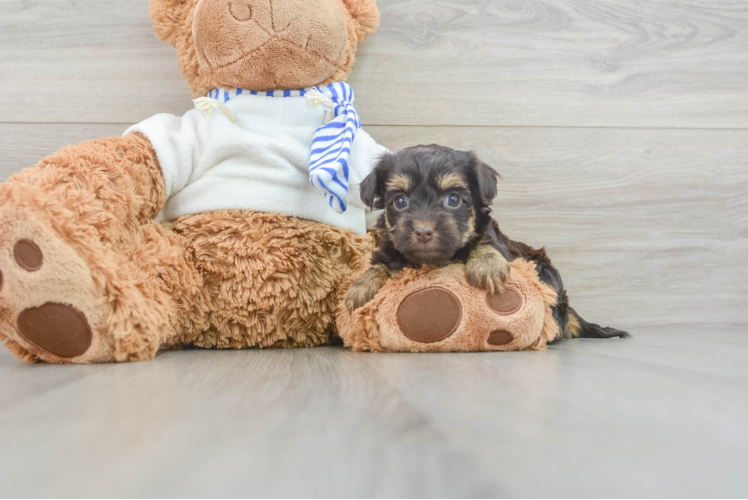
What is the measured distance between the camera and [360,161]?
1.55 meters

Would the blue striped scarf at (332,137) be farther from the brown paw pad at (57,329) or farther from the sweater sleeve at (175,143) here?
the brown paw pad at (57,329)

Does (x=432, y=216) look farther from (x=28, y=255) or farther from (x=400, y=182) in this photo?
(x=28, y=255)

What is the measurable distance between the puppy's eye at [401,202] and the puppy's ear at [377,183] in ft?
0.21

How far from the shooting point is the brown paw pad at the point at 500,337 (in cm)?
122

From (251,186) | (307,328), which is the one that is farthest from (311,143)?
(307,328)

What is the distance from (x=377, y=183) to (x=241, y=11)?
57cm

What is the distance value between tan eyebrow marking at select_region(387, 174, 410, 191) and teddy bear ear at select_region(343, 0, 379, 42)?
621mm

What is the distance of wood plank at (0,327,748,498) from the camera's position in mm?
444

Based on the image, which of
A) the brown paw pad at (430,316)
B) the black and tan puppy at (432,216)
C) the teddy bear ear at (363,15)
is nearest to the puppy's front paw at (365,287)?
the black and tan puppy at (432,216)

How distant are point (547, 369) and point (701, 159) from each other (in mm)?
1398

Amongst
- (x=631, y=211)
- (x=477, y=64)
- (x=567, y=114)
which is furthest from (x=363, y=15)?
(x=631, y=211)

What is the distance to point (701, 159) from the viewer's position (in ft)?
6.33

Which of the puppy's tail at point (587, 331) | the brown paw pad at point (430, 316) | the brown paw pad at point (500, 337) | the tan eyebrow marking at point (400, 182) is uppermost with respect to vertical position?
the tan eyebrow marking at point (400, 182)

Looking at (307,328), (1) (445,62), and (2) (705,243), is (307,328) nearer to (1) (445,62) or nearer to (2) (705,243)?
(1) (445,62)
